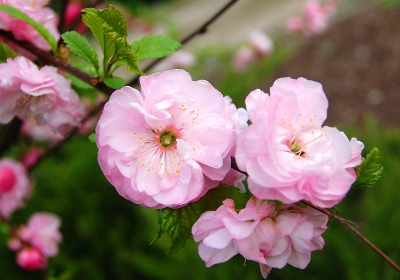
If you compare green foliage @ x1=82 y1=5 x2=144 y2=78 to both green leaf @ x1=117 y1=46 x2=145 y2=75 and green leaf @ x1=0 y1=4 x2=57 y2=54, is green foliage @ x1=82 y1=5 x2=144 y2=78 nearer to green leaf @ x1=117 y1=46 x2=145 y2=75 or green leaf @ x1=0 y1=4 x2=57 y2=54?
green leaf @ x1=117 y1=46 x2=145 y2=75

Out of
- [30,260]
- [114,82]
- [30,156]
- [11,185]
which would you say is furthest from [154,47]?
[30,156]

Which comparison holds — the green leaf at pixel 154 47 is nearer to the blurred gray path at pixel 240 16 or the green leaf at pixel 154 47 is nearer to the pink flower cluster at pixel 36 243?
the pink flower cluster at pixel 36 243

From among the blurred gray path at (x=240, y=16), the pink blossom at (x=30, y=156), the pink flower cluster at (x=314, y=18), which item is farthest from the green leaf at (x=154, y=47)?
the blurred gray path at (x=240, y=16)

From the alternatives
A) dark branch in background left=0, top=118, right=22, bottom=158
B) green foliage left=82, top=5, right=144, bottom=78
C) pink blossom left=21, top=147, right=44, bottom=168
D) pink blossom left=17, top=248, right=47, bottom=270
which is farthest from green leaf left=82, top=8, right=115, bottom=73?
pink blossom left=21, top=147, right=44, bottom=168

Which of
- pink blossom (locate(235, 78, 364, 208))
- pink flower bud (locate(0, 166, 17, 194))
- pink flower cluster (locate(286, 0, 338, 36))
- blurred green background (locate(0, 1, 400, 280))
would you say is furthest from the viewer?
pink flower cluster (locate(286, 0, 338, 36))

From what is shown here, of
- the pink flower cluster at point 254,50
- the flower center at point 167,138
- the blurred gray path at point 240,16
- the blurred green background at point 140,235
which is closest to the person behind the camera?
the flower center at point 167,138

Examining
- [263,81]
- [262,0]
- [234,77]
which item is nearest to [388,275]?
[234,77]
